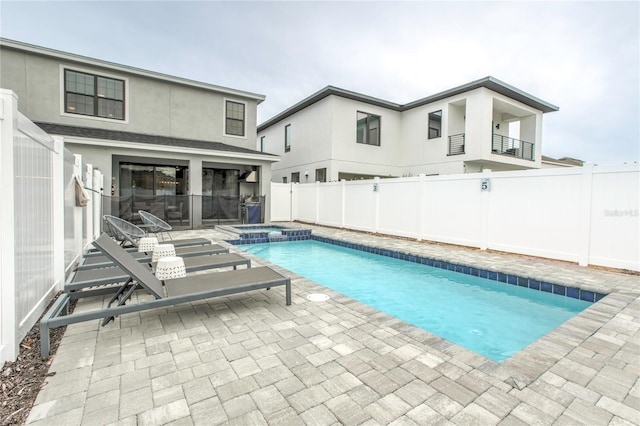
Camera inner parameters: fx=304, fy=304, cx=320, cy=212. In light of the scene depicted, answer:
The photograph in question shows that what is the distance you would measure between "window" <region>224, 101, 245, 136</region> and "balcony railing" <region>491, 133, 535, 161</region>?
14021mm

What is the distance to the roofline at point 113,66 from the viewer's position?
10.9 metres

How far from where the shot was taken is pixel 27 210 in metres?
2.89

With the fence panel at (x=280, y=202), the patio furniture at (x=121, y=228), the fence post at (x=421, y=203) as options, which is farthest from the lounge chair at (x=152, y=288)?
the fence panel at (x=280, y=202)

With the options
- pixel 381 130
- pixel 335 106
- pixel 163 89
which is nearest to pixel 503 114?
pixel 381 130

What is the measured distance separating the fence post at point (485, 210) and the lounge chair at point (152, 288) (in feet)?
20.4

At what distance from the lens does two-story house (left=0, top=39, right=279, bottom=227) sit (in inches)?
439

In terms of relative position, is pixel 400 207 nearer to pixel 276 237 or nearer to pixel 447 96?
pixel 276 237

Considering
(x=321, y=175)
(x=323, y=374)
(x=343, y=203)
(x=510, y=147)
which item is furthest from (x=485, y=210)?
(x=510, y=147)

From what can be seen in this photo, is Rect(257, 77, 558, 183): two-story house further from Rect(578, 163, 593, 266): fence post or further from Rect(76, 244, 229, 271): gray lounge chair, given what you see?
Rect(76, 244, 229, 271): gray lounge chair

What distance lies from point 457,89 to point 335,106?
6122 millimetres

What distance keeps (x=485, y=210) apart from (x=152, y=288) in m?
7.76

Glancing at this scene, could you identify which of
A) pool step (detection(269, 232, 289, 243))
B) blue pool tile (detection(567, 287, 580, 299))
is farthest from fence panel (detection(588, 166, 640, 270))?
pool step (detection(269, 232, 289, 243))

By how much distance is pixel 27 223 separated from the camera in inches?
113

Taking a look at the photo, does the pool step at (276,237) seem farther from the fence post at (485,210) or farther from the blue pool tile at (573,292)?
the blue pool tile at (573,292)
